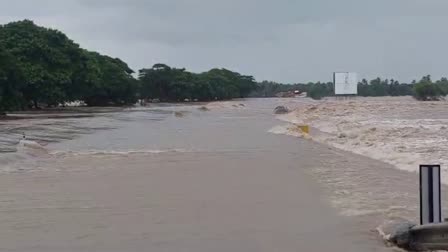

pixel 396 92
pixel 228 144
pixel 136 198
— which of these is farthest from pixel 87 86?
pixel 396 92

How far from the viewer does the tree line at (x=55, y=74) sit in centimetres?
4938

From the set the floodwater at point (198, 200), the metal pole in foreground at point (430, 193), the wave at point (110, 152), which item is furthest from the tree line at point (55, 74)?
the metal pole in foreground at point (430, 193)

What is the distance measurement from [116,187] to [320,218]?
4.59 meters

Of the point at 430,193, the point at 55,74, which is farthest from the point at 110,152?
the point at 55,74

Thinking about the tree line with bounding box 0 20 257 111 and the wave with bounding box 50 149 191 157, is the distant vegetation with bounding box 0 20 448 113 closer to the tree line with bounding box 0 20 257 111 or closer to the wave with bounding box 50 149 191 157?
the tree line with bounding box 0 20 257 111

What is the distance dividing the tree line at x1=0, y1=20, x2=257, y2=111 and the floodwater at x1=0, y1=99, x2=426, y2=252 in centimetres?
3240

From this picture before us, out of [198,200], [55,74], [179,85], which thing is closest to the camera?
[198,200]

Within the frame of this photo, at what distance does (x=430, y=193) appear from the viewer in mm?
6453

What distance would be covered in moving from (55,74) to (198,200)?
54.3m

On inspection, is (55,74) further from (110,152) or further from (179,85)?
(179,85)

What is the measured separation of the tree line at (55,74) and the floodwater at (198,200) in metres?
32.4

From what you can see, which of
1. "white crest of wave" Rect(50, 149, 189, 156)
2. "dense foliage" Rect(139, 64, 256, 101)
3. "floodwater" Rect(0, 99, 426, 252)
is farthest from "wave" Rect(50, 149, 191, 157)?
"dense foliage" Rect(139, 64, 256, 101)

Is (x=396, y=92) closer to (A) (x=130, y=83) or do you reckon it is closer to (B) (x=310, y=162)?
(A) (x=130, y=83)

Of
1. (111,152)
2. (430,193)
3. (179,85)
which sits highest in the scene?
(179,85)
